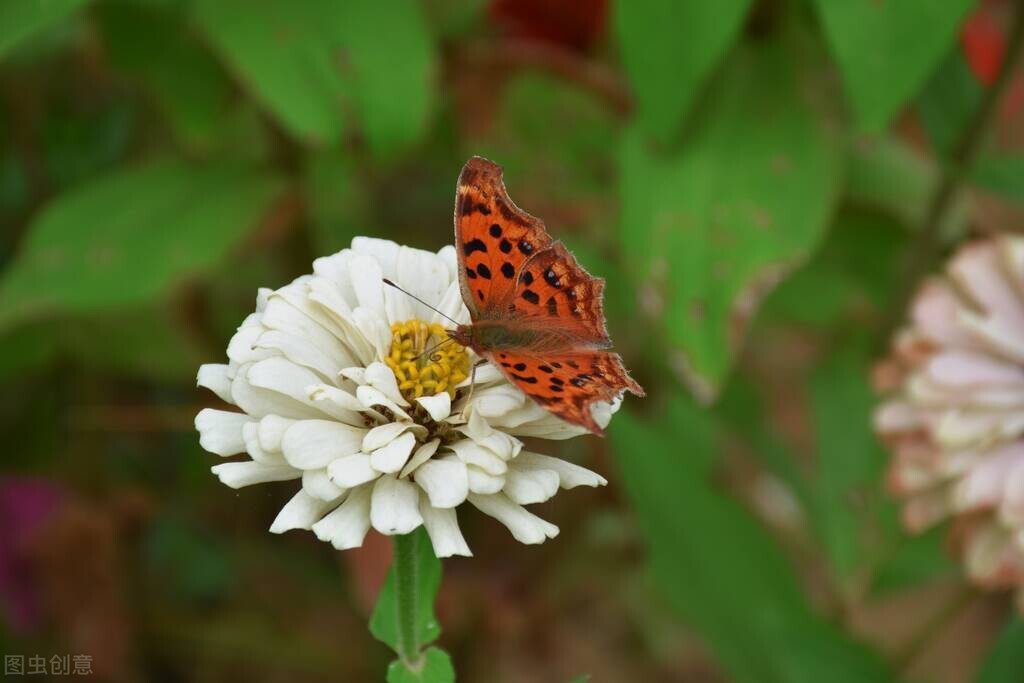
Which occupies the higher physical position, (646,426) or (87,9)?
(87,9)

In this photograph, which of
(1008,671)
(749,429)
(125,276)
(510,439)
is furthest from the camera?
(749,429)

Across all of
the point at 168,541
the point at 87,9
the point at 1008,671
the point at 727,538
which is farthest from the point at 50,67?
the point at 1008,671

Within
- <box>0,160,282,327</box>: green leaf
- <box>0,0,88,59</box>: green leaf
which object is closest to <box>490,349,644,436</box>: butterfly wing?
<box>0,0,88,59</box>: green leaf

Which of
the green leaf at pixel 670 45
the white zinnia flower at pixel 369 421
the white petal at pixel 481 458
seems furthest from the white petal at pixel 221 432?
the green leaf at pixel 670 45

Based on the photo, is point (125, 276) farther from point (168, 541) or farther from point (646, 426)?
point (646, 426)

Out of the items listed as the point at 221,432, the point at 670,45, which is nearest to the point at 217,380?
the point at 221,432

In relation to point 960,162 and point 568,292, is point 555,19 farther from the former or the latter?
point 568,292
